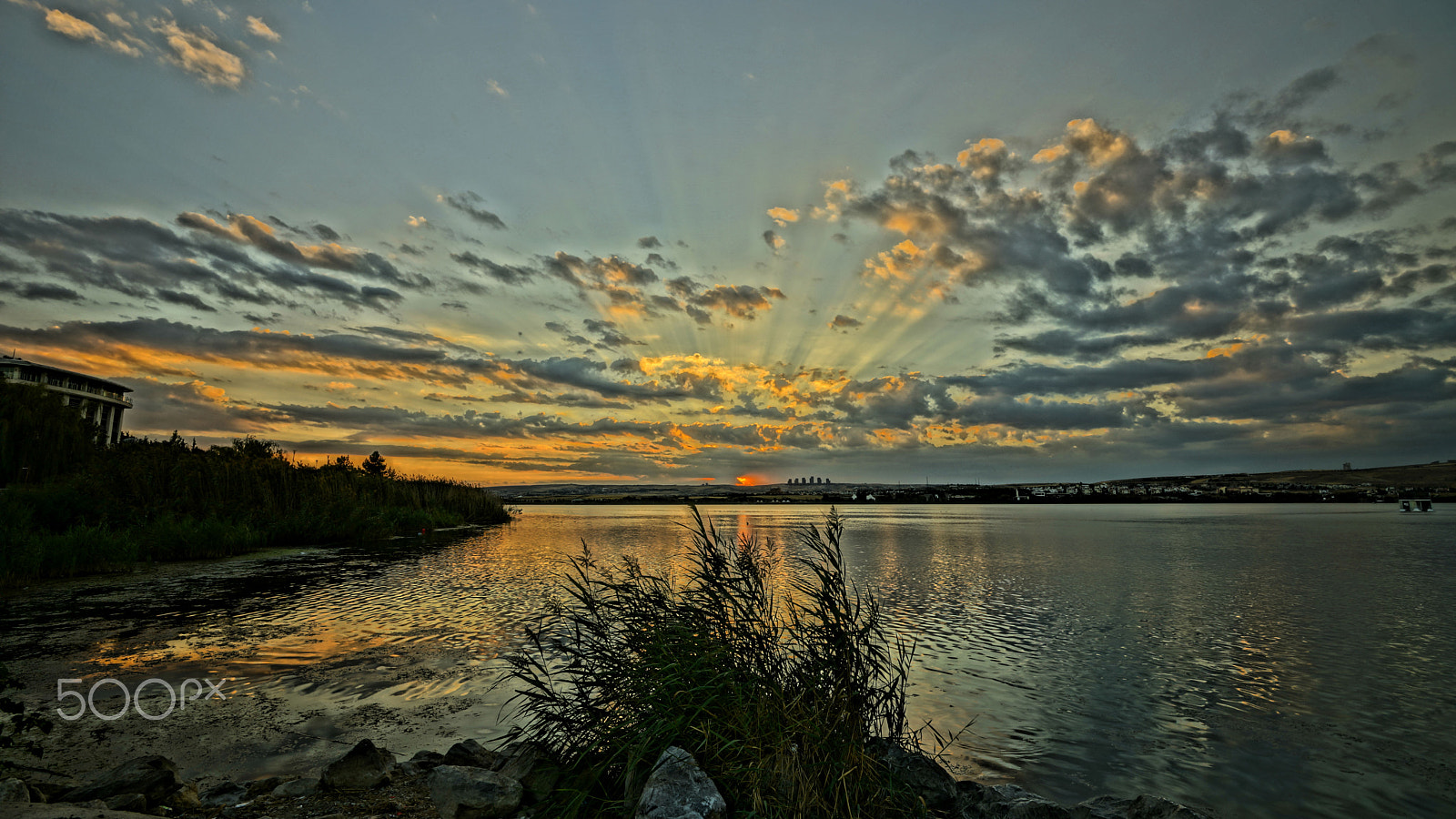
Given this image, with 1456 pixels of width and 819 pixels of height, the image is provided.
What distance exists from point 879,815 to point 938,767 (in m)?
1.49

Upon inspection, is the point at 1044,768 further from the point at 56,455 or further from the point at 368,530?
the point at 56,455

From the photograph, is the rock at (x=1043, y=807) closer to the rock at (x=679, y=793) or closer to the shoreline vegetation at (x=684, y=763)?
the shoreline vegetation at (x=684, y=763)

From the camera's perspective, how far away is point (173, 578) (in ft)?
73.8

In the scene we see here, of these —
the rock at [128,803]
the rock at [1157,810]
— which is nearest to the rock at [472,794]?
the rock at [128,803]

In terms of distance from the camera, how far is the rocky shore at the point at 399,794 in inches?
239

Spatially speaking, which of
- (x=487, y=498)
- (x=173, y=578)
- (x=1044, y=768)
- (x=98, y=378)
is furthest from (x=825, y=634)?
(x=98, y=378)

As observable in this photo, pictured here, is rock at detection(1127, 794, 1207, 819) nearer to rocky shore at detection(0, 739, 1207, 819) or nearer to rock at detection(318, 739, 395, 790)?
rocky shore at detection(0, 739, 1207, 819)

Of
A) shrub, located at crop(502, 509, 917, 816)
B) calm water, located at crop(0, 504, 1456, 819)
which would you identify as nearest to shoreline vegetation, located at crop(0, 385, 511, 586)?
calm water, located at crop(0, 504, 1456, 819)

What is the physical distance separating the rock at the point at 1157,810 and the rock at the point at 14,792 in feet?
32.4

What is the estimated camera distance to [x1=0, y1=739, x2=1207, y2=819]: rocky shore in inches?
239

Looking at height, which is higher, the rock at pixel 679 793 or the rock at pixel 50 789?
the rock at pixel 679 793

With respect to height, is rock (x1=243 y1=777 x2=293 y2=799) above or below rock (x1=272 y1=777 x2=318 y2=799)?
below

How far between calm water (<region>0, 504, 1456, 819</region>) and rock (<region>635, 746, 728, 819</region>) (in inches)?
Result: 184

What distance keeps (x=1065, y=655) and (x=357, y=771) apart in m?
13.3
